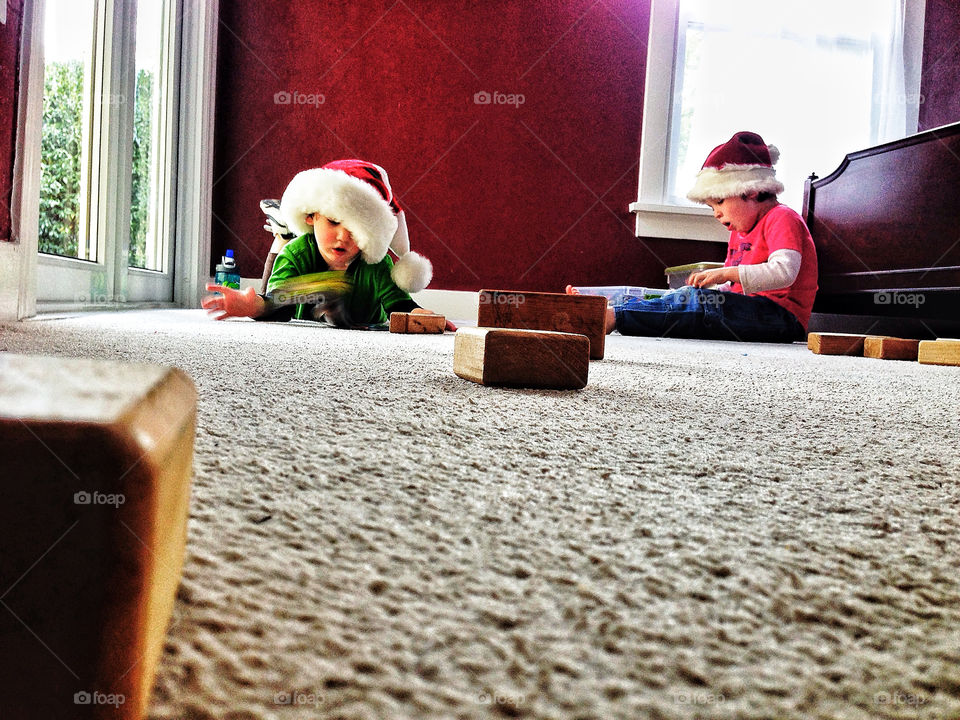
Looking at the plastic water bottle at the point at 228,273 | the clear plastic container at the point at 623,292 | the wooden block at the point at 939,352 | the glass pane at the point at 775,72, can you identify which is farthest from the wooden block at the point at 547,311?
the glass pane at the point at 775,72

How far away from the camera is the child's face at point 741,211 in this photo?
264 cm

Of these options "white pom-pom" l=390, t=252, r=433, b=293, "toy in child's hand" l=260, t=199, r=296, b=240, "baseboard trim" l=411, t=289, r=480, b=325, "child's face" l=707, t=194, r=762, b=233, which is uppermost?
"child's face" l=707, t=194, r=762, b=233

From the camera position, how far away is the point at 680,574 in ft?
0.90

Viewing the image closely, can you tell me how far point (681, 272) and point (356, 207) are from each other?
5.21 ft

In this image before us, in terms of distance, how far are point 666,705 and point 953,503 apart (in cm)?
26

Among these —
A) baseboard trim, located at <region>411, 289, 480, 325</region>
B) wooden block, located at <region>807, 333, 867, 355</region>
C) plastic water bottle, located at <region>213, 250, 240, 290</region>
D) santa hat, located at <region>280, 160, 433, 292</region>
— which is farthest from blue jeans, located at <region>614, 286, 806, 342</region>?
plastic water bottle, located at <region>213, 250, 240, 290</region>

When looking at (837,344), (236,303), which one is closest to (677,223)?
(837,344)

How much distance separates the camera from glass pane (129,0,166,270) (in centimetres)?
256

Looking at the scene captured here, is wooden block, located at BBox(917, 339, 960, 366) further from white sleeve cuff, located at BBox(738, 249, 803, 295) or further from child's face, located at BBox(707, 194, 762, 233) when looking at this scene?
child's face, located at BBox(707, 194, 762, 233)

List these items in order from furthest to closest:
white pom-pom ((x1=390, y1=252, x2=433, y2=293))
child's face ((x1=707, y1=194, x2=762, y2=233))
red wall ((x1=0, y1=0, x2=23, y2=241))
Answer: child's face ((x1=707, y1=194, x2=762, y2=233)), white pom-pom ((x1=390, y1=252, x2=433, y2=293)), red wall ((x1=0, y1=0, x2=23, y2=241))

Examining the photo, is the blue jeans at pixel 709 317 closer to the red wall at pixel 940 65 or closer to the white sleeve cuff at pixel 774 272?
the white sleeve cuff at pixel 774 272

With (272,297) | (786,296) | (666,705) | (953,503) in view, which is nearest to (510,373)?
(953,503)

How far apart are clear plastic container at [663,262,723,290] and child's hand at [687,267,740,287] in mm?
469

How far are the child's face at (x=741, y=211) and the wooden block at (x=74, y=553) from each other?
8.91 ft
